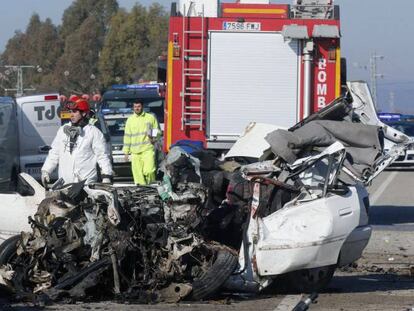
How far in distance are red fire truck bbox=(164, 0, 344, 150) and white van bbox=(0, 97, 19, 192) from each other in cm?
516

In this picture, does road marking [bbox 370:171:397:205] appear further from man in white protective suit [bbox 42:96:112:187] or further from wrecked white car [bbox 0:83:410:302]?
wrecked white car [bbox 0:83:410:302]

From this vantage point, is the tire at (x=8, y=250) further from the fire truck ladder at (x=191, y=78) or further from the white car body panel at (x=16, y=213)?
the fire truck ladder at (x=191, y=78)

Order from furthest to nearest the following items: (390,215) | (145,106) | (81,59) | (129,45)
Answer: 1. (81,59)
2. (129,45)
3. (145,106)
4. (390,215)

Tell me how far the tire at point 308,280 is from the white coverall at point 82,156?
280 centimetres

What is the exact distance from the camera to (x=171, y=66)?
53.5ft

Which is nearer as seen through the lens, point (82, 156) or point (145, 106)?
point (82, 156)

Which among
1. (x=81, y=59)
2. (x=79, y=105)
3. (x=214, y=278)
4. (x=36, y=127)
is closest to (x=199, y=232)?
(x=214, y=278)

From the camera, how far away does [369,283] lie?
10.6m

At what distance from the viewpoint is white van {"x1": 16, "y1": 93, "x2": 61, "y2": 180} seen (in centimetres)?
2139

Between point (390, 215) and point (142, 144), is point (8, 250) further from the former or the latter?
point (390, 215)

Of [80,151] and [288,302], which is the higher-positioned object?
[80,151]

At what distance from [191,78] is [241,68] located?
30.5 inches

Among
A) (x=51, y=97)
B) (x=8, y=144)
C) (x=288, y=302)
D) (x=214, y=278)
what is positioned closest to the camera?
(x=214, y=278)

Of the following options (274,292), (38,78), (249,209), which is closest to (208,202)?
(249,209)
